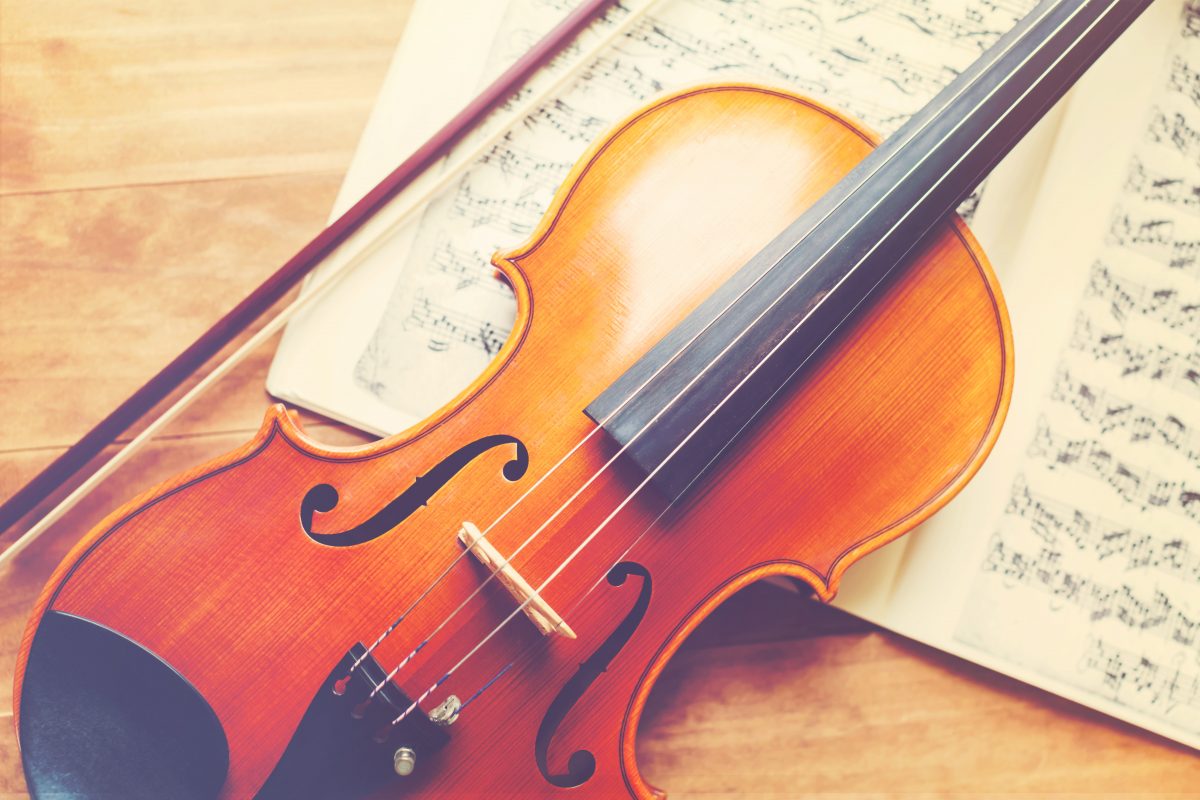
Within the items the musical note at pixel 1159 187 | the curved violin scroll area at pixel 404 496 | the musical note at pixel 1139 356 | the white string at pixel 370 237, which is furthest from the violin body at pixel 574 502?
the musical note at pixel 1159 187

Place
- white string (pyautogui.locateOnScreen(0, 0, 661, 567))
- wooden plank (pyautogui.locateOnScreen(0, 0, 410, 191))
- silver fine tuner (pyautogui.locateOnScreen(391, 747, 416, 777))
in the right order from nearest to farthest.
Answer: silver fine tuner (pyautogui.locateOnScreen(391, 747, 416, 777)), white string (pyautogui.locateOnScreen(0, 0, 661, 567)), wooden plank (pyautogui.locateOnScreen(0, 0, 410, 191))

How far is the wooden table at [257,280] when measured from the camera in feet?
3.44

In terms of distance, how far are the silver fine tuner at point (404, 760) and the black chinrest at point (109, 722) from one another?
16cm

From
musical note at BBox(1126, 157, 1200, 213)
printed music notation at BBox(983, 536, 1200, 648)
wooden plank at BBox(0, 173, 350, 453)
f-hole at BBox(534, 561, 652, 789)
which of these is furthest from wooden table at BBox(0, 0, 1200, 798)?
musical note at BBox(1126, 157, 1200, 213)

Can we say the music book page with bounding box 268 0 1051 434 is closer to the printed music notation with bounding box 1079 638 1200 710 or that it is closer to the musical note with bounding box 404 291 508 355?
the musical note with bounding box 404 291 508 355

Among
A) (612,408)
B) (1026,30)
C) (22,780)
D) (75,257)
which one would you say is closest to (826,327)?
(612,408)

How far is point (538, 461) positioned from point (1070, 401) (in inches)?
29.7

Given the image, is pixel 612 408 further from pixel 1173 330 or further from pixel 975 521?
pixel 1173 330

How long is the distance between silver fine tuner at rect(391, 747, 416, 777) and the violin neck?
1.13 feet

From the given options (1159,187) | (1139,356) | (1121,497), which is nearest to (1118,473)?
(1121,497)

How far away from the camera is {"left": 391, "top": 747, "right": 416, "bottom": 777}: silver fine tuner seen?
0.74 m

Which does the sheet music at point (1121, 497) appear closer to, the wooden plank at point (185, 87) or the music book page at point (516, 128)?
the music book page at point (516, 128)

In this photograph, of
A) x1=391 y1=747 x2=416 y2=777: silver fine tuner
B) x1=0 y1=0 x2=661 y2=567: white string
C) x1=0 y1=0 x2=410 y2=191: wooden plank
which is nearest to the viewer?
x1=391 y1=747 x2=416 y2=777: silver fine tuner

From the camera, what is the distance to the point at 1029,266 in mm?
1099
